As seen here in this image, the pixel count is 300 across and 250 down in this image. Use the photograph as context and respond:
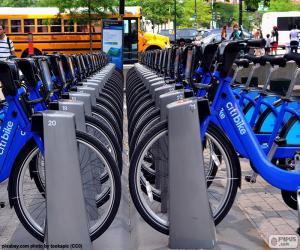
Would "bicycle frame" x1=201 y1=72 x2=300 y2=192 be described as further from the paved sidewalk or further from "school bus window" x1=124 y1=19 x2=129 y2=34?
"school bus window" x1=124 y1=19 x2=129 y2=34

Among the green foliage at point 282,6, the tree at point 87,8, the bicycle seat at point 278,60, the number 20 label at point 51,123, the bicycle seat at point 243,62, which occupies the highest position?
the green foliage at point 282,6

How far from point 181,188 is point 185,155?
8.9 inches

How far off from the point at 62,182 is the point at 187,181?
33.0 inches

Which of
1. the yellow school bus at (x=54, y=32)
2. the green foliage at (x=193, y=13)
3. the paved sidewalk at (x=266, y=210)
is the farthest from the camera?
the green foliage at (x=193, y=13)

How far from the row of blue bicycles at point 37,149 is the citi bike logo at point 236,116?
0.90 m

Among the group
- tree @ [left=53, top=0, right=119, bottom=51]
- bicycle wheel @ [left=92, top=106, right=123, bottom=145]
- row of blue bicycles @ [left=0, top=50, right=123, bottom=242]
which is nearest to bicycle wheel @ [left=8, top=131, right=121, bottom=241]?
row of blue bicycles @ [left=0, top=50, right=123, bottom=242]

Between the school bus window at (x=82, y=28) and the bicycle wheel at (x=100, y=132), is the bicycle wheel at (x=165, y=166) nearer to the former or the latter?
the bicycle wheel at (x=100, y=132)

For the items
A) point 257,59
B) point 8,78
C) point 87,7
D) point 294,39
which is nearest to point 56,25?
point 87,7

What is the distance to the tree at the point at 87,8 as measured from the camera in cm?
3186

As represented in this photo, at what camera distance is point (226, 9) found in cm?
9225

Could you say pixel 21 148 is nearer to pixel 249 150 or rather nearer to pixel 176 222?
pixel 176 222

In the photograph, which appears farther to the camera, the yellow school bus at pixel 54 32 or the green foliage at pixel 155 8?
the green foliage at pixel 155 8

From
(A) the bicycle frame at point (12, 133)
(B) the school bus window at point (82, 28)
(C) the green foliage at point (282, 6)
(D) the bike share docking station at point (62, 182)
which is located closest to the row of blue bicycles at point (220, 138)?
(D) the bike share docking station at point (62, 182)

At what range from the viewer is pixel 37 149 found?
4.16 m
